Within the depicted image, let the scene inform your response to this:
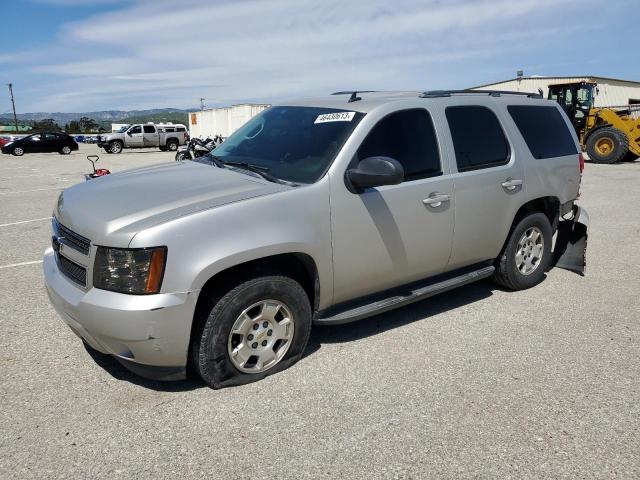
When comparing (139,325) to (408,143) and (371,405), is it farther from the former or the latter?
(408,143)

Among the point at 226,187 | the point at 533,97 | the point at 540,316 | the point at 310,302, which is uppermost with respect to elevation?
the point at 533,97

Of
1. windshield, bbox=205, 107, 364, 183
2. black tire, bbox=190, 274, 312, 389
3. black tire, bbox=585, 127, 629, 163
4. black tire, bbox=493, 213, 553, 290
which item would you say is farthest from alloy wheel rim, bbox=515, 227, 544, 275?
black tire, bbox=585, 127, 629, 163

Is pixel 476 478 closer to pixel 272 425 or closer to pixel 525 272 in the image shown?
pixel 272 425

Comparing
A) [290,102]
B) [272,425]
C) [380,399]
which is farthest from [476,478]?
[290,102]

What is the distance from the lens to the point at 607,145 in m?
18.4

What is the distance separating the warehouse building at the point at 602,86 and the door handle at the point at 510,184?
45.8m

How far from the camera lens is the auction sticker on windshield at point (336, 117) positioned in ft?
12.1

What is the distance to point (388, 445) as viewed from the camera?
8.75 feet

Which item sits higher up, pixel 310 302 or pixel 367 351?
pixel 310 302

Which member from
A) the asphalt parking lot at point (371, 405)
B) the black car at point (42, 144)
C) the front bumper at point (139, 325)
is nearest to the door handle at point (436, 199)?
the asphalt parking lot at point (371, 405)

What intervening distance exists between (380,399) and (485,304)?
6.56 feet

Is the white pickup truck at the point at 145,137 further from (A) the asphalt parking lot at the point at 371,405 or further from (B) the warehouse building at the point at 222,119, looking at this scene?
(A) the asphalt parking lot at the point at 371,405

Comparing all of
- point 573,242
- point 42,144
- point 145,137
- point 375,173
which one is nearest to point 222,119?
point 145,137

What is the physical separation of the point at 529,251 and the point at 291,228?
2.92 m
